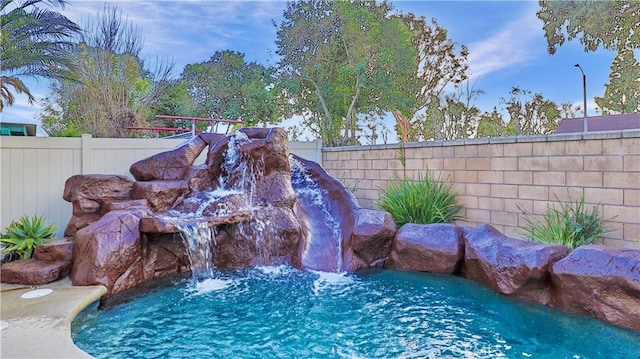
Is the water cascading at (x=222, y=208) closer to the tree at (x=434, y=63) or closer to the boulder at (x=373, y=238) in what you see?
the boulder at (x=373, y=238)

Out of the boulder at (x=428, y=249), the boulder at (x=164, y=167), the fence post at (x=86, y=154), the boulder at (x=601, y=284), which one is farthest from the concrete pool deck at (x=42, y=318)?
the boulder at (x=601, y=284)

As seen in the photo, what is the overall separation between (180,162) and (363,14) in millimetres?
8187

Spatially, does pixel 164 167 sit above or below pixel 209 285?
above

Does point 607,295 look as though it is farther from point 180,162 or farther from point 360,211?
point 180,162

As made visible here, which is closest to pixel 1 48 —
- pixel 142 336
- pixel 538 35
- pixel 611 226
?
pixel 142 336

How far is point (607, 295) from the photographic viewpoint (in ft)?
11.1

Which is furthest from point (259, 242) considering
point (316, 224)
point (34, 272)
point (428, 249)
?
point (34, 272)

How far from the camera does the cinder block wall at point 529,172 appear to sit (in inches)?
170

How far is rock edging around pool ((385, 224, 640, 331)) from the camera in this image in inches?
131

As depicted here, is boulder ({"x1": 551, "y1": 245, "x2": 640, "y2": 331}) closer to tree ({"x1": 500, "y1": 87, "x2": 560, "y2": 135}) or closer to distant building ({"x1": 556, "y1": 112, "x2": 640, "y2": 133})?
distant building ({"x1": 556, "y1": 112, "x2": 640, "y2": 133})

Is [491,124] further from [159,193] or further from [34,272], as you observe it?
[34,272]

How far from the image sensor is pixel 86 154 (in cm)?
594

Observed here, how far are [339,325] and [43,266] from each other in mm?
3156

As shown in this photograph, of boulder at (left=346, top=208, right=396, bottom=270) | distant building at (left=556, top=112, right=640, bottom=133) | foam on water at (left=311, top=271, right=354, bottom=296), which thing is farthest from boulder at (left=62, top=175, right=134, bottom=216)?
distant building at (left=556, top=112, right=640, bottom=133)
